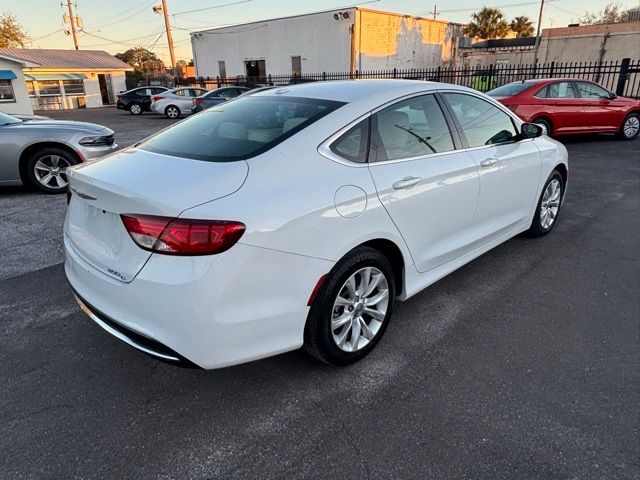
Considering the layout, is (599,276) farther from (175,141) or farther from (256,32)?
(256,32)

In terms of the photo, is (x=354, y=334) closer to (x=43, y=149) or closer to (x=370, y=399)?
(x=370, y=399)

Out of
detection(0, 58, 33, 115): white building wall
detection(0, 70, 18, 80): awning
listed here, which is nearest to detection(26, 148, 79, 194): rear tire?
detection(0, 58, 33, 115): white building wall

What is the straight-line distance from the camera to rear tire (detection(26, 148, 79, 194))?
21.3 ft

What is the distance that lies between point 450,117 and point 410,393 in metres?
2.01

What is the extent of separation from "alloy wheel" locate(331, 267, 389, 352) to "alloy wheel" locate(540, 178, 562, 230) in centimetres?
274

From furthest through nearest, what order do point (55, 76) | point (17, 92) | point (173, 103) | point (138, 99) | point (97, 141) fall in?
point (55, 76) → point (138, 99) → point (17, 92) → point (173, 103) → point (97, 141)

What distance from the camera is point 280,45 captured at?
107ft

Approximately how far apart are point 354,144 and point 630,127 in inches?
480

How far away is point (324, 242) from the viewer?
2342 mm

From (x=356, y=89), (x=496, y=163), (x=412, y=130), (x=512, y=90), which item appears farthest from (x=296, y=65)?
(x=412, y=130)

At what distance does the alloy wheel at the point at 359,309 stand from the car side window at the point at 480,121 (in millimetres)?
1463

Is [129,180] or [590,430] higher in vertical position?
[129,180]

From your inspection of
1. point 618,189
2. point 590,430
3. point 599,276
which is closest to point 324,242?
point 590,430

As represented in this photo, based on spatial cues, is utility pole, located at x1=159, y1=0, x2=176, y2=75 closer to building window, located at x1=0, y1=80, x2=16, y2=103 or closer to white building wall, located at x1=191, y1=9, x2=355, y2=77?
white building wall, located at x1=191, y1=9, x2=355, y2=77
